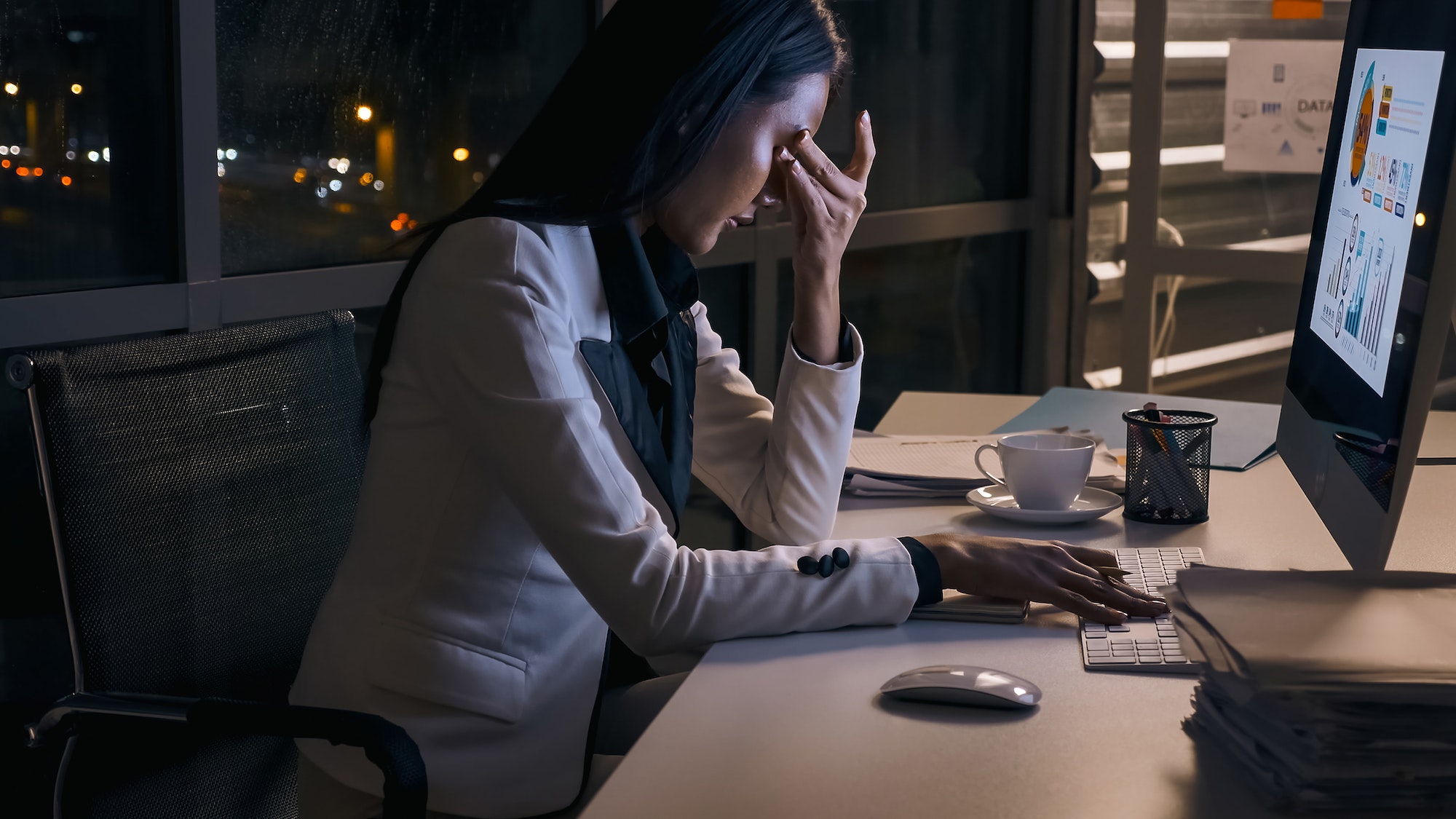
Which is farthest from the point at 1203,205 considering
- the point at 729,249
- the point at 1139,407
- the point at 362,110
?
the point at 362,110

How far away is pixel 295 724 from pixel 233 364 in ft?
1.23

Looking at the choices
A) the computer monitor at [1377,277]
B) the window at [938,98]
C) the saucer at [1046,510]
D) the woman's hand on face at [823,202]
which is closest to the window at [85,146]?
the woman's hand on face at [823,202]

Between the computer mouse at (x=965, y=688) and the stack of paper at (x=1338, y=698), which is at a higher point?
the stack of paper at (x=1338, y=698)

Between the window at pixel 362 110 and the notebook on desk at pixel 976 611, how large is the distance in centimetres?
116

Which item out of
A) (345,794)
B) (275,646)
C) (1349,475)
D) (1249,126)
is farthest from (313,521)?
(1249,126)

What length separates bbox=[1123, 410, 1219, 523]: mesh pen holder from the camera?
4.37 feet

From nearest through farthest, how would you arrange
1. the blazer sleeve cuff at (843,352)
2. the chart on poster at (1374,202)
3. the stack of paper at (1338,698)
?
the stack of paper at (1338,698), the chart on poster at (1374,202), the blazer sleeve cuff at (843,352)

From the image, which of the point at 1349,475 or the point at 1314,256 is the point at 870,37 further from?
the point at 1349,475

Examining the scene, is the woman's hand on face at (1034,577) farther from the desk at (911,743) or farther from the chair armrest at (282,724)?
the chair armrest at (282,724)

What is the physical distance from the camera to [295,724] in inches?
38.2

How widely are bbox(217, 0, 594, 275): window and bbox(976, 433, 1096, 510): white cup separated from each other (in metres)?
1.02

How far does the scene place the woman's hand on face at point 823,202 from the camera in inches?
54.6

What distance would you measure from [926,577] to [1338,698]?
39cm

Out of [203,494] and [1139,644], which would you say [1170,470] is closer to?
[1139,644]
